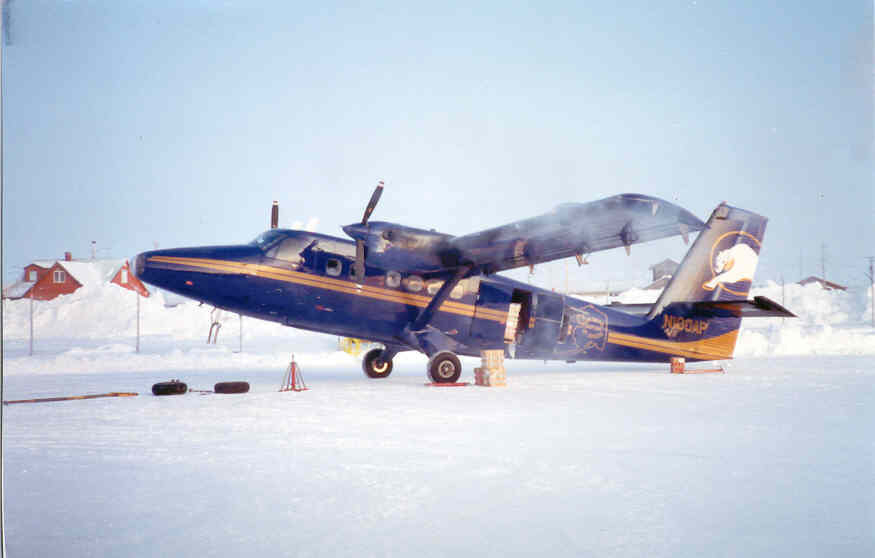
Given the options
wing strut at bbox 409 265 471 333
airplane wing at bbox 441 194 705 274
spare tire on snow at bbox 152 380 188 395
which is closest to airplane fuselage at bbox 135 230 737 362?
wing strut at bbox 409 265 471 333

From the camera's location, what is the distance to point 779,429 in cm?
620

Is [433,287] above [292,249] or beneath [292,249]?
beneath

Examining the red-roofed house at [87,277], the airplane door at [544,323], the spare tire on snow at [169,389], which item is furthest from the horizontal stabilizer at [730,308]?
the red-roofed house at [87,277]

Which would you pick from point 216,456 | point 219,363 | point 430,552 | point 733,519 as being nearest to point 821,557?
point 733,519

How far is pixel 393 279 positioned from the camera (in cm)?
1206

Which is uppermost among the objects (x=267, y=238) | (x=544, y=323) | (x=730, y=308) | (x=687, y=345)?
(x=267, y=238)

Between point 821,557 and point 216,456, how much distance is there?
4555 millimetres

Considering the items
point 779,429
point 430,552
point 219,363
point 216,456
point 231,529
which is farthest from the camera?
point 219,363

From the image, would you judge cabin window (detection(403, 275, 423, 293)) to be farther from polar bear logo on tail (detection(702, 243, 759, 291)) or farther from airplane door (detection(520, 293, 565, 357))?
polar bear logo on tail (detection(702, 243, 759, 291))

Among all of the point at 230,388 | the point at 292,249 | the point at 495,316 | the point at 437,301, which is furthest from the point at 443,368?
the point at 230,388

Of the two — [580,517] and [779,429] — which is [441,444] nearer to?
[580,517]

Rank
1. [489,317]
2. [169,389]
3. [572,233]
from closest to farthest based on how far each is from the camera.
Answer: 1. [169,389]
2. [572,233]
3. [489,317]

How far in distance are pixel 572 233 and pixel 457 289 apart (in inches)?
117

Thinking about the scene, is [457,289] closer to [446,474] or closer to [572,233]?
[572,233]
